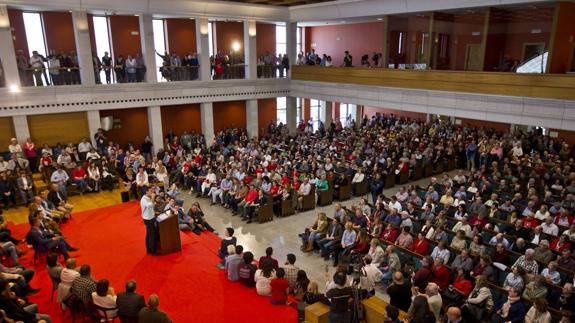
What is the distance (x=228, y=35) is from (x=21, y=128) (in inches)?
429

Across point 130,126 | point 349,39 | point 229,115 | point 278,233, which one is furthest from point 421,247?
point 349,39

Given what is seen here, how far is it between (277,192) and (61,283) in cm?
681

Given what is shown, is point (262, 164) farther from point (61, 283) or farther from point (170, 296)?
point (61, 283)

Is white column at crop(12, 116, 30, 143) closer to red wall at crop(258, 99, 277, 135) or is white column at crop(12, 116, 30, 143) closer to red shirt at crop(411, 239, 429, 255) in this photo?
red wall at crop(258, 99, 277, 135)

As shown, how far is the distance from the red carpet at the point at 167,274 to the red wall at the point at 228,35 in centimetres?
1330

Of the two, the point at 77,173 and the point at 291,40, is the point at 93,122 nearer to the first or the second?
the point at 77,173

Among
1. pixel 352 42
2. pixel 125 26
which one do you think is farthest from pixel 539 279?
pixel 352 42

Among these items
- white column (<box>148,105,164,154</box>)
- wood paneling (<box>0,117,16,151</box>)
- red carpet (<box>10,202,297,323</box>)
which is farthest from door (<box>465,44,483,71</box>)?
wood paneling (<box>0,117,16,151</box>)

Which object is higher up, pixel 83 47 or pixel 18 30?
pixel 18 30

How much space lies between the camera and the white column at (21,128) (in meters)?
14.6

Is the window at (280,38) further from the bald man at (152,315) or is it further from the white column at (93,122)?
the bald man at (152,315)

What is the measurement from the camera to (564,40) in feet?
41.5

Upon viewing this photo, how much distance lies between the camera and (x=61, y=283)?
5.96 metres

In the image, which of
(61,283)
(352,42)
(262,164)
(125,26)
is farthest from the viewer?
(352,42)
